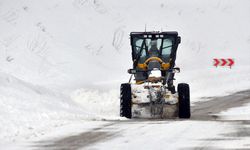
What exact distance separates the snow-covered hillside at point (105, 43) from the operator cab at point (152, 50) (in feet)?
9.60

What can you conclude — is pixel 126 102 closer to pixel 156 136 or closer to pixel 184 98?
pixel 184 98

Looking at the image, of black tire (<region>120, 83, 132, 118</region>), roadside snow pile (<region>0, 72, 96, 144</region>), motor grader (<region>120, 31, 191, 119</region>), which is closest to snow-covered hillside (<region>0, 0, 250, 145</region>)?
roadside snow pile (<region>0, 72, 96, 144</region>)

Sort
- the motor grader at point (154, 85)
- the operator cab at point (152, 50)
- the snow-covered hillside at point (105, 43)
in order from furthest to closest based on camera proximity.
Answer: the snow-covered hillside at point (105, 43) < the operator cab at point (152, 50) < the motor grader at point (154, 85)

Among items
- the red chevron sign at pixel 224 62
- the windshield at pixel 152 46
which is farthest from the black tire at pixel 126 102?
the red chevron sign at pixel 224 62

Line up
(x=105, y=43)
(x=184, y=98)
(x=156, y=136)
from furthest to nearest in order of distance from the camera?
(x=105, y=43), (x=184, y=98), (x=156, y=136)

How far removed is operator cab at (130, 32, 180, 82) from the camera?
19234 mm

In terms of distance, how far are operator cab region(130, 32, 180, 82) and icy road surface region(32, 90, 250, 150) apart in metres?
5.02

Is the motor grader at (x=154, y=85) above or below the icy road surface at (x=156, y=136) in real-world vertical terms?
above

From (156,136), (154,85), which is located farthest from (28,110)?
(156,136)

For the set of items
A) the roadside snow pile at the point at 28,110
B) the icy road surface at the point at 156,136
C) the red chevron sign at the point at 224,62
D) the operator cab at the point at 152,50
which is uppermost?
the red chevron sign at the point at 224,62

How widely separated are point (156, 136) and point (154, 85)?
6.42 m

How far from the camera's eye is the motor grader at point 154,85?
17609 mm

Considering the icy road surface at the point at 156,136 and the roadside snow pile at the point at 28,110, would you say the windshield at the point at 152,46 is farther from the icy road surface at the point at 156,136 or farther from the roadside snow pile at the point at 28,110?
the icy road surface at the point at 156,136

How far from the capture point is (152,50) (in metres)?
19.9
